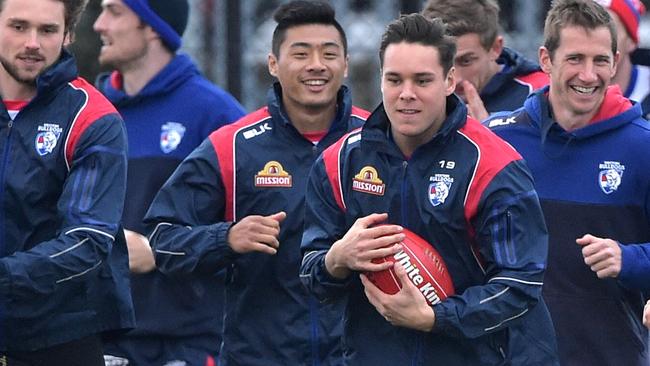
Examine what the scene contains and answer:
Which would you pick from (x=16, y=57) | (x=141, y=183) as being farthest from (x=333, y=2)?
(x=16, y=57)

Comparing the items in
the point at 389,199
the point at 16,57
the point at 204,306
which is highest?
the point at 16,57

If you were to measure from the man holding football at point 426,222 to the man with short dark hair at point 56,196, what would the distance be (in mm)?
722

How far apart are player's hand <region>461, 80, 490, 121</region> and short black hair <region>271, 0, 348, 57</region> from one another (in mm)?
819

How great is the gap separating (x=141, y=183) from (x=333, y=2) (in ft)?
8.83

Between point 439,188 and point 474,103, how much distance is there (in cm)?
215

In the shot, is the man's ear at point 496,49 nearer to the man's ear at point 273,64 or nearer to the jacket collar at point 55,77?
the man's ear at point 273,64

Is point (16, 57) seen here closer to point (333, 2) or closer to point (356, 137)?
point (356, 137)

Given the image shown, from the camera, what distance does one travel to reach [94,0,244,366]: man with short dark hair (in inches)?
352

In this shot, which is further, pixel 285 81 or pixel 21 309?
pixel 285 81

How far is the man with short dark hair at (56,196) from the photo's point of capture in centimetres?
680

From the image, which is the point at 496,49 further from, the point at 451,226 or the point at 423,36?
the point at 451,226

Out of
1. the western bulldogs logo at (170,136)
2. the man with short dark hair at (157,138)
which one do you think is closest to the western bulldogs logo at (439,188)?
the man with short dark hair at (157,138)

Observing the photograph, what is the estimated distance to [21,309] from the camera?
6.82 m

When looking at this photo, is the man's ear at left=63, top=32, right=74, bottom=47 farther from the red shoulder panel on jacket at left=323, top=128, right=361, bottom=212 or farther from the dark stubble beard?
the red shoulder panel on jacket at left=323, top=128, right=361, bottom=212
